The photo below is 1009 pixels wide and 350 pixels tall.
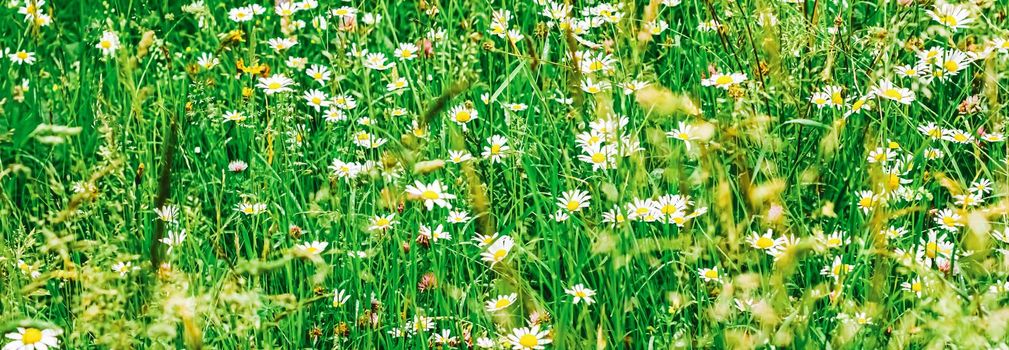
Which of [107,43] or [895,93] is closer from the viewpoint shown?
[895,93]

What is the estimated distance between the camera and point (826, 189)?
1.94 metres

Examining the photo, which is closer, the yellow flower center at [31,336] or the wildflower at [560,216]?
the yellow flower center at [31,336]

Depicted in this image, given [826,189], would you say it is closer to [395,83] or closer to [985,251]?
[985,251]

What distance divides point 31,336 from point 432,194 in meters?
0.66

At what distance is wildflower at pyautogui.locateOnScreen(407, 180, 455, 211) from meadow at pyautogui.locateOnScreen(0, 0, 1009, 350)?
1 cm

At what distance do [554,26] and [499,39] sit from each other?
5.6 inches

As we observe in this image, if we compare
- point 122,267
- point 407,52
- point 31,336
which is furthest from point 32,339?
point 407,52

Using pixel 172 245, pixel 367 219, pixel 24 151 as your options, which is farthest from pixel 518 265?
pixel 24 151

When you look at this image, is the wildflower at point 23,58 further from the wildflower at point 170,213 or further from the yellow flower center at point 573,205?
the yellow flower center at point 573,205

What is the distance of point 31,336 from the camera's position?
4.90 ft

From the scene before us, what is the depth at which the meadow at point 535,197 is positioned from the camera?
147 cm

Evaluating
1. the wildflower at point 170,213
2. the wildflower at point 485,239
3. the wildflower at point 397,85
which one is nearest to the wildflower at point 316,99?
the wildflower at point 397,85

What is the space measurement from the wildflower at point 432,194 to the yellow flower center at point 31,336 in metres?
0.58

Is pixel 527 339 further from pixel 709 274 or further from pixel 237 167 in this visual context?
pixel 237 167
